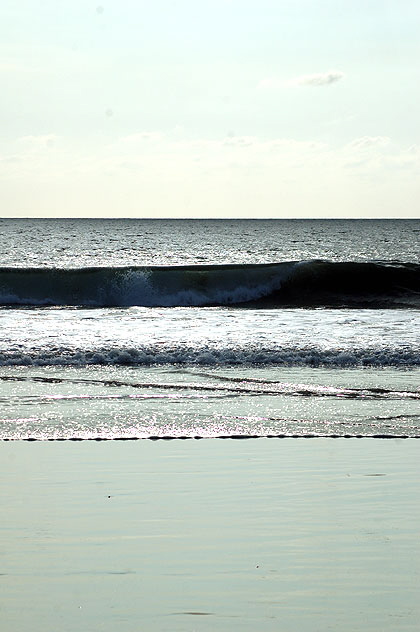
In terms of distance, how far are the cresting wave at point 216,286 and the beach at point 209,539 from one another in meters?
19.5

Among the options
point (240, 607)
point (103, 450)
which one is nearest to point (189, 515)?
point (240, 607)

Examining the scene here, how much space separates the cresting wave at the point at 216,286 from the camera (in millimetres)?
26984

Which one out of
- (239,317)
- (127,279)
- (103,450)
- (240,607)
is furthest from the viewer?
(127,279)

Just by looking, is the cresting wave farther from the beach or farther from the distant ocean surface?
the beach

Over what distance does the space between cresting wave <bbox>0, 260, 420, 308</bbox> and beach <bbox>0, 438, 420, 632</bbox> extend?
19481 millimetres

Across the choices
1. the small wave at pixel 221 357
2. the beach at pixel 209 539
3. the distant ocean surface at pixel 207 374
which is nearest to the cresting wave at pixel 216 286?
the distant ocean surface at pixel 207 374

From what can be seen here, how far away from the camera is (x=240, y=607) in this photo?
3.61m

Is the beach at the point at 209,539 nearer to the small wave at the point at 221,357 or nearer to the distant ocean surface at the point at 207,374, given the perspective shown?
the distant ocean surface at the point at 207,374

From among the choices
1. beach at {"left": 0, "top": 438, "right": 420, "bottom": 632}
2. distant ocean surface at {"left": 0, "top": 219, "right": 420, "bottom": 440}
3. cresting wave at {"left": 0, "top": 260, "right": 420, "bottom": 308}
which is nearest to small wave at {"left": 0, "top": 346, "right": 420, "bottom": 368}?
distant ocean surface at {"left": 0, "top": 219, "right": 420, "bottom": 440}

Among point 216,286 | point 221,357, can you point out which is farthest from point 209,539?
point 216,286

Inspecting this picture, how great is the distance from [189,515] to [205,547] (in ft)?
1.69

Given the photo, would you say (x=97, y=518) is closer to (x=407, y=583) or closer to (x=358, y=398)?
(x=407, y=583)

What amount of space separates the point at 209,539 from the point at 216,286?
24.5m

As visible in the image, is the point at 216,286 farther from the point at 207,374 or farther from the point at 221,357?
the point at 207,374
